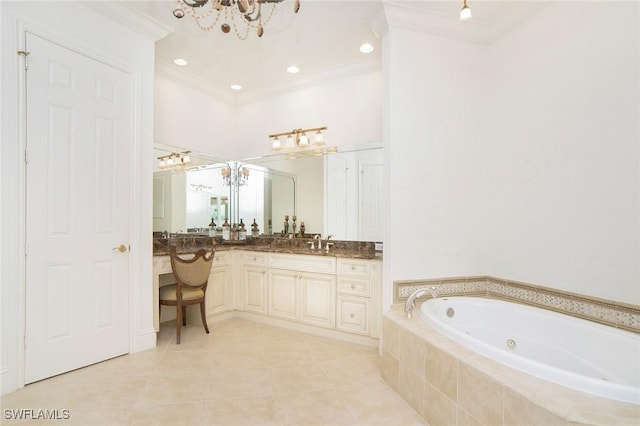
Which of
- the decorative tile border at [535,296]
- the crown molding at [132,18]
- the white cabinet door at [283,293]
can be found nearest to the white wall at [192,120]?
the crown molding at [132,18]

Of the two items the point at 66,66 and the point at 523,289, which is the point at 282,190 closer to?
the point at 66,66

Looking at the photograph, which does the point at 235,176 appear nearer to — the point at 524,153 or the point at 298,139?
the point at 298,139

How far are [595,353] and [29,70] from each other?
3.99 m

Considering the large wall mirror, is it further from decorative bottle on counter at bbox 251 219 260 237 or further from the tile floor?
the tile floor

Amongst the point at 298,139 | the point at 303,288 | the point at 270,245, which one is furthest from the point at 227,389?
the point at 298,139

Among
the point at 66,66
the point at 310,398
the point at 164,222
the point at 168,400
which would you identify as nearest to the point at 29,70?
the point at 66,66

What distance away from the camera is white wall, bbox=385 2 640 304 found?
1.96 meters

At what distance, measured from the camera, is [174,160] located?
369 centimetres

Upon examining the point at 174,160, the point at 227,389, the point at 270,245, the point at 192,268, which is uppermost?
the point at 174,160

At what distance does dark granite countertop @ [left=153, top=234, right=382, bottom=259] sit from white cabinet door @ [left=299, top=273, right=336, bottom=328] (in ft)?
0.84

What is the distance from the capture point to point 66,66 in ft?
7.66

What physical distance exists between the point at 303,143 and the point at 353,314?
2013 millimetres

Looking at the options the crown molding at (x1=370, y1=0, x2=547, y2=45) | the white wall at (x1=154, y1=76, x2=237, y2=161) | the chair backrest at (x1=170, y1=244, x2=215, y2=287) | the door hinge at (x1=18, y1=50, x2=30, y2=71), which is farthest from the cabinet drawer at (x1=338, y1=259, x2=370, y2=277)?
the door hinge at (x1=18, y1=50, x2=30, y2=71)

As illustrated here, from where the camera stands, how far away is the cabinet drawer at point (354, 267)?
2938 millimetres
